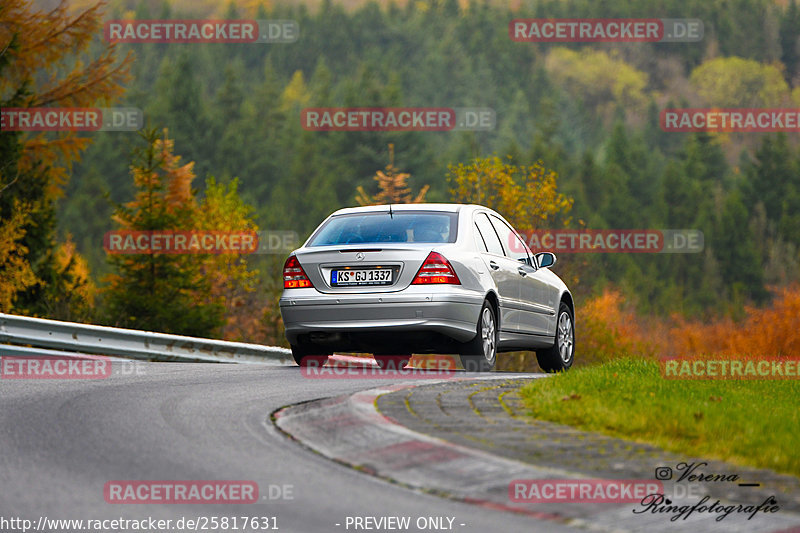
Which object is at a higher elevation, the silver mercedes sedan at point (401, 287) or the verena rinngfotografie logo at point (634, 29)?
the verena rinngfotografie logo at point (634, 29)

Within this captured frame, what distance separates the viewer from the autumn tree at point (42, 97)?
2944cm

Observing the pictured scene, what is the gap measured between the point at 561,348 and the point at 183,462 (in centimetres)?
894

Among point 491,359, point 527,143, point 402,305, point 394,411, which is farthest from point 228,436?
point 527,143

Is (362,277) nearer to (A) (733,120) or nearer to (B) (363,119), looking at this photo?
(B) (363,119)

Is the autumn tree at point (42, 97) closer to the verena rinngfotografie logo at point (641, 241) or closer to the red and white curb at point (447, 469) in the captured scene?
the red and white curb at point (447, 469)

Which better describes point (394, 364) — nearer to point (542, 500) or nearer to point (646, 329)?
point (542, 500)

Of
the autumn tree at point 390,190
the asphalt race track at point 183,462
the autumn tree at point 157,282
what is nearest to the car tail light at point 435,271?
the asphalt race track at point 183,462

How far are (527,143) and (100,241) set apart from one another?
202 ft

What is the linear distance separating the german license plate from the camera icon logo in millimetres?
5904

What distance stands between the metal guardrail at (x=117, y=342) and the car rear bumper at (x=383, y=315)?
3.18 meters

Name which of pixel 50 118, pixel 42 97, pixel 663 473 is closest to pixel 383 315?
pixel 663 473

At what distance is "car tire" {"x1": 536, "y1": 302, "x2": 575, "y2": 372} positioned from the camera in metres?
14.4

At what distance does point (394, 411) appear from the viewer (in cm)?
Answer: 752

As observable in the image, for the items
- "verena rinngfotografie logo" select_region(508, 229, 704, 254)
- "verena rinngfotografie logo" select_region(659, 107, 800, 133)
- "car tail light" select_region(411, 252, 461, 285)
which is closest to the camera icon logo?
"car tail light" select_region(411, 252, 461, 285)
